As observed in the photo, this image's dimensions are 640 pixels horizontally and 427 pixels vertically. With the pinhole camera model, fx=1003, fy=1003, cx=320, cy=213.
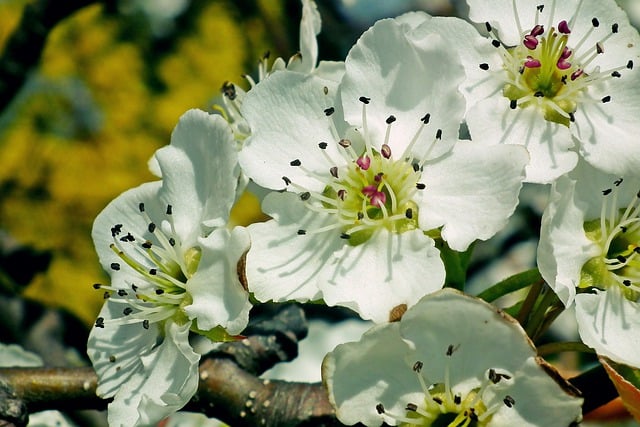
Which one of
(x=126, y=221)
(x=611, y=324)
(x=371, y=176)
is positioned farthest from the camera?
(x=126, y=221)

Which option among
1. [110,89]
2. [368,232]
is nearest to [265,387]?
[368,232]

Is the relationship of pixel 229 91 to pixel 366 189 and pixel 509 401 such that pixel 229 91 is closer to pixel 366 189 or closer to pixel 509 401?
pixel 366 189

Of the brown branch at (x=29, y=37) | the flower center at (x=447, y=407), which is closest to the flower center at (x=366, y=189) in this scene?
the flower center at (x=447, y=407)

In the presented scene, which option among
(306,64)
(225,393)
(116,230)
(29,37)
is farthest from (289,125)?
(29,37)

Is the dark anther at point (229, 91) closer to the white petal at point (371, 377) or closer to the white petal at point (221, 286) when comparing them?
the white petal at point (221, 286)

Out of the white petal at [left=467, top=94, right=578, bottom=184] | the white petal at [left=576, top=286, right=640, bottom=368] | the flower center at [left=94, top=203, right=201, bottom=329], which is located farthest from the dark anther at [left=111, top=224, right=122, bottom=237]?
the white petal at [left=576, top=286, right=640, bottom=368]

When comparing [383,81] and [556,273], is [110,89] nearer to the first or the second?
[383,81]
